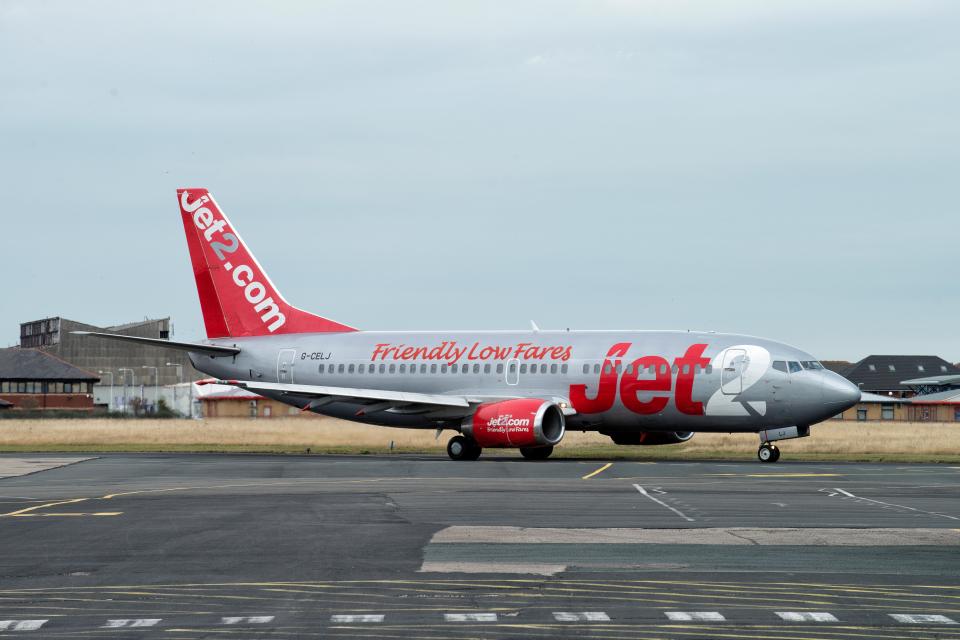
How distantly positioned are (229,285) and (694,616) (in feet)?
135

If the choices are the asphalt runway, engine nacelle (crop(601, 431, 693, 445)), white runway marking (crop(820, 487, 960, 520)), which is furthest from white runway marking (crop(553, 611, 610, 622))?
engine nacelle (crop(601, 431, 693, 445))

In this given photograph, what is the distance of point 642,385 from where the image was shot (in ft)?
137

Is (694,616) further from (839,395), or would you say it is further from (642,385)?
(642,385)

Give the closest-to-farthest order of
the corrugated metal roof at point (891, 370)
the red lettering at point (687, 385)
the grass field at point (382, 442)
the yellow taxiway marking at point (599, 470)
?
1. the yellow taxiway marking at point (599, 470)
2. the red lettering at point (687, 385)
3. the grass field at point (382, 442)
4. the corrugated metal roof at point (891, 370)

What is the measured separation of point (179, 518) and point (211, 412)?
83230 mm

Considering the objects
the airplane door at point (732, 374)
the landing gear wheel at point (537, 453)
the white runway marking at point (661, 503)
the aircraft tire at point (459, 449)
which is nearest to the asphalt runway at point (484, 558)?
the white runway marking at point (661, 503)

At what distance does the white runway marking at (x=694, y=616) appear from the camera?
1194 centimetres

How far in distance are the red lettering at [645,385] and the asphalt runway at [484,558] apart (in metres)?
9.62

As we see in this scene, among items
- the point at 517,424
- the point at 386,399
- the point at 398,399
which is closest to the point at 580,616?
the point at 517,424

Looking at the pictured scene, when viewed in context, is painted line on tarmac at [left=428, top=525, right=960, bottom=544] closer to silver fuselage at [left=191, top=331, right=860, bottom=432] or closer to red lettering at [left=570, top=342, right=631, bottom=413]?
silver fuselage at [left=191, top=331, right=860, bottom=432]

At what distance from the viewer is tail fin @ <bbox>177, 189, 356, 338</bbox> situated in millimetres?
50938

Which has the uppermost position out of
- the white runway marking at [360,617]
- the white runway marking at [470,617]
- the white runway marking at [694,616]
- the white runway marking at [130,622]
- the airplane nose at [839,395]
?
the airplane nose at [839,395]

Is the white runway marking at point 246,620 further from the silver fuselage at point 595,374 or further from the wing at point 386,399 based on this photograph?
the wing at point 386,399

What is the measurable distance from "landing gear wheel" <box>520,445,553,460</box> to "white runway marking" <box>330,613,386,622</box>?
32.1 metres
